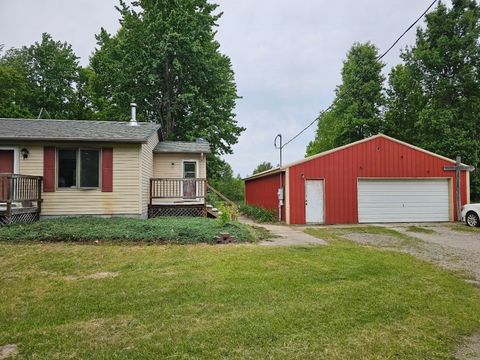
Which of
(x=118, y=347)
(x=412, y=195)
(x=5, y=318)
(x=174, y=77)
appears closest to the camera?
(x=118, y=347)

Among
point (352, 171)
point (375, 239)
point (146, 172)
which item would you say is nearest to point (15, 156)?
point (146, 172)

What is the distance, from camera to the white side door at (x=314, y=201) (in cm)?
1405

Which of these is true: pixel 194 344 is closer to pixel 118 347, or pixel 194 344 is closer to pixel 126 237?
pixel 118 347

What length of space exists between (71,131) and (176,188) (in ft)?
14.0

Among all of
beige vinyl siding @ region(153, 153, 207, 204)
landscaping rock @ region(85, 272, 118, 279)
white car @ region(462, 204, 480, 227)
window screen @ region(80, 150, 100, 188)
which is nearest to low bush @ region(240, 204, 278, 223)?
beige vinyl siding @ region(153, 153, 207, 204)

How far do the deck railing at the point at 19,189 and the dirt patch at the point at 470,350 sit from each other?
33.2 ft

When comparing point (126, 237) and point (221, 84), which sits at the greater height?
point (221, 84)

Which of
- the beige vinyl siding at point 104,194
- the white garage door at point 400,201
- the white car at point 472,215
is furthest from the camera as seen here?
the white garage door at point 400,201

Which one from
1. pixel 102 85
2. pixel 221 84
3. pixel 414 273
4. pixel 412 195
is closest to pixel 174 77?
pixel 221 84

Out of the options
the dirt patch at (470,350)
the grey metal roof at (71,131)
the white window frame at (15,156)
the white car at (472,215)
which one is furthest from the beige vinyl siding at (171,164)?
the dirt patch at (470,350)

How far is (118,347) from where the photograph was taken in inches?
111

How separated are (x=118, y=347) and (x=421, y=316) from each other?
3125 mm

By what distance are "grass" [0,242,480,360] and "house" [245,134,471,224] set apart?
7.73 metres

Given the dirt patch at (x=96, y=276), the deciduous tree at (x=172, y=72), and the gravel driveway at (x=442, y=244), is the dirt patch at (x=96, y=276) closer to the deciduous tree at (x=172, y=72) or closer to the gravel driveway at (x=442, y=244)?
the gravel driveway at (x=442, y=244)
